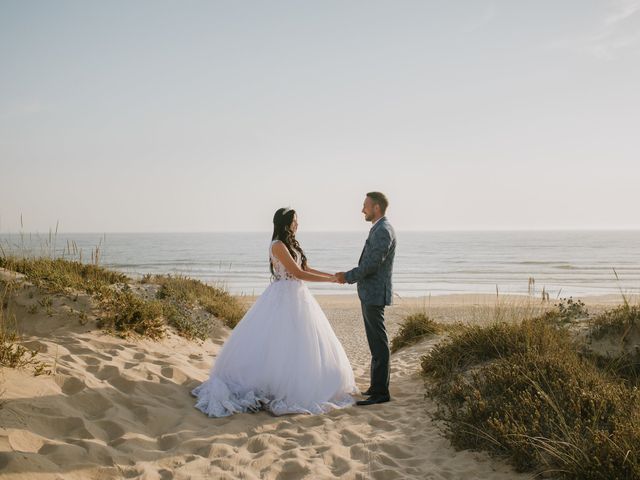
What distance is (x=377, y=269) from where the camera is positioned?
6.07 m

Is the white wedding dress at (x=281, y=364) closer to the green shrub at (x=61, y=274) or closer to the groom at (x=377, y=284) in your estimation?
the groom at (x=377, y=284)

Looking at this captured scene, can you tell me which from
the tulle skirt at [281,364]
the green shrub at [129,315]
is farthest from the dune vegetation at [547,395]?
the green shrub at [129,315]

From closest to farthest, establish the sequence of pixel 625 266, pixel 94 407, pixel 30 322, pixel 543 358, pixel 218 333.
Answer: pixel 94 407, pixel 543 358, pixel 30 322, pixel 218 333, pixel 625 266

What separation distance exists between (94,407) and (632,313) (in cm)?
799

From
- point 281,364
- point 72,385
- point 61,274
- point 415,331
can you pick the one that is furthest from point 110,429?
point 415,331

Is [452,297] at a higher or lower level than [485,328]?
lower

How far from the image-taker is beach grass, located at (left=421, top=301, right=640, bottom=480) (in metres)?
3.44

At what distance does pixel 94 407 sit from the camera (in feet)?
16.0

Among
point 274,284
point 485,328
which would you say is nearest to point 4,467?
point 274,284

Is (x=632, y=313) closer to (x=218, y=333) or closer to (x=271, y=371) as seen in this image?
(x=271, y=371)

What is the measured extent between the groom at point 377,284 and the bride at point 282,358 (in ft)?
1.30

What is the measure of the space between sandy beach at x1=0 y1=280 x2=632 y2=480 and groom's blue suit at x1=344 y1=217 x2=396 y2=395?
45 centimetres

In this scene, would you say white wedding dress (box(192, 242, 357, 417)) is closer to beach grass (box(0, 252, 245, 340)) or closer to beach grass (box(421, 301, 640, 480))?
beach grass (box(421, 301, 640, 480))

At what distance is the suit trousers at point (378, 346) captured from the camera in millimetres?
6094
